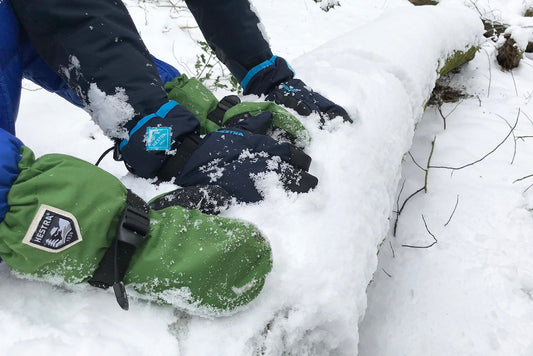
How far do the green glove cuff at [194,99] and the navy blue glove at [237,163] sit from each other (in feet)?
0.71

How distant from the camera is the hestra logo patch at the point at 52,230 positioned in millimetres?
798

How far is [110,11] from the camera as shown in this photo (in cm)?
126

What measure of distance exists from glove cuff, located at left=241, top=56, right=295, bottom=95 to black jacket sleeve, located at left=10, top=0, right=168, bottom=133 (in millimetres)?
542

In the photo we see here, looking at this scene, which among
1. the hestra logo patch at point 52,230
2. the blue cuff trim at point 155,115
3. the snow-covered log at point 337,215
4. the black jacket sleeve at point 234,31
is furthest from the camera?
the black jacket sleeve at point 234,31

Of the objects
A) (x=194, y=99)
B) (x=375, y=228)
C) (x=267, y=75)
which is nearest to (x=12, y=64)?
(x=194, y=99)

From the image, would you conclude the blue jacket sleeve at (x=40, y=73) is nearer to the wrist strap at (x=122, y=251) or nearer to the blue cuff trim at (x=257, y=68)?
the blue cuff trim at (x=257, y=68)

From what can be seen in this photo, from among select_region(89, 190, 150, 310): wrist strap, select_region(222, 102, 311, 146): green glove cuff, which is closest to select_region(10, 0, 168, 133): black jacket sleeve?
select_region(222, 102, 311, 146): green glove cuff

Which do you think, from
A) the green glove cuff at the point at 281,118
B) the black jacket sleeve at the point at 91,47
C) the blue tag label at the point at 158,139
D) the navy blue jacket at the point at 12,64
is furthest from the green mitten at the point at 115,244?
the green glove cuff at the point at 281,118

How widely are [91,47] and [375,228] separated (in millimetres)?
1113

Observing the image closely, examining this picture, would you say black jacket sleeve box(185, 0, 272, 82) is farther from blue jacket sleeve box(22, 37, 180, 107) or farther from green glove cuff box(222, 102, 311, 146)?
blue jacket sleeve box(22, 37, 180, 107)

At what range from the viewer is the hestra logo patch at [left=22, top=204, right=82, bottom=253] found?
80 cm

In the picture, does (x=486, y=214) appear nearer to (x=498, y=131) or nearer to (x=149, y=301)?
(x=498, y=131)

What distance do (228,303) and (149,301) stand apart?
0.66ft

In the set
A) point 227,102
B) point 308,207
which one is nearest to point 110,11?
point 227,102
